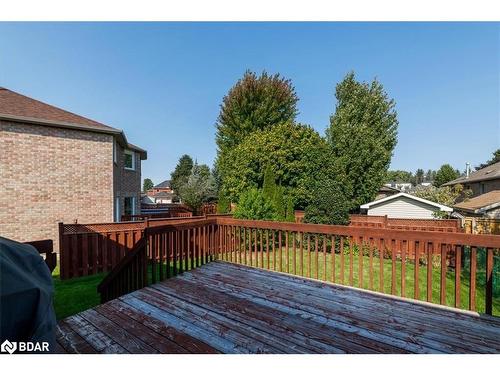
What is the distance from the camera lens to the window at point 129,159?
12955 millimetres

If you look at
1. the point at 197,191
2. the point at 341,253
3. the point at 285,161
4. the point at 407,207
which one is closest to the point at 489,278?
the point at 341,253

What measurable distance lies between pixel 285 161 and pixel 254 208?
269 inches

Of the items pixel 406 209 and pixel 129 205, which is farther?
pixel 406 209

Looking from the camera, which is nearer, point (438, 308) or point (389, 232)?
point (438, 308)

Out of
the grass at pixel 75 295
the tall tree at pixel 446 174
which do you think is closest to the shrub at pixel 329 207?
the grass at pixel 75 295

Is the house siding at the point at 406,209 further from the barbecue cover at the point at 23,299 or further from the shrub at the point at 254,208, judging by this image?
the barbecue cover at the point at 23,299

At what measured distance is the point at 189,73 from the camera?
9.20 meters

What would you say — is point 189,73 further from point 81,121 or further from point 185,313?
point 185,313

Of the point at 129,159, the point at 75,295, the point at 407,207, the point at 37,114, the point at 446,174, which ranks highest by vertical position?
the point at 37,114

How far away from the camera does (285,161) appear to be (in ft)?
46.5

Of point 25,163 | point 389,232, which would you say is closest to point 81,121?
point 25,163

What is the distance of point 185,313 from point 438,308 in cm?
307

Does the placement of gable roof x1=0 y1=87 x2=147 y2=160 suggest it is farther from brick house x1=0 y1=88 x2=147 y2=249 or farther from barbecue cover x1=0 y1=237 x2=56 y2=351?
barbecue cover x1=0 y1=237 x2=56 y2=351

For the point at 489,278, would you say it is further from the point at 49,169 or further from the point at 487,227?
the point at 487,227
